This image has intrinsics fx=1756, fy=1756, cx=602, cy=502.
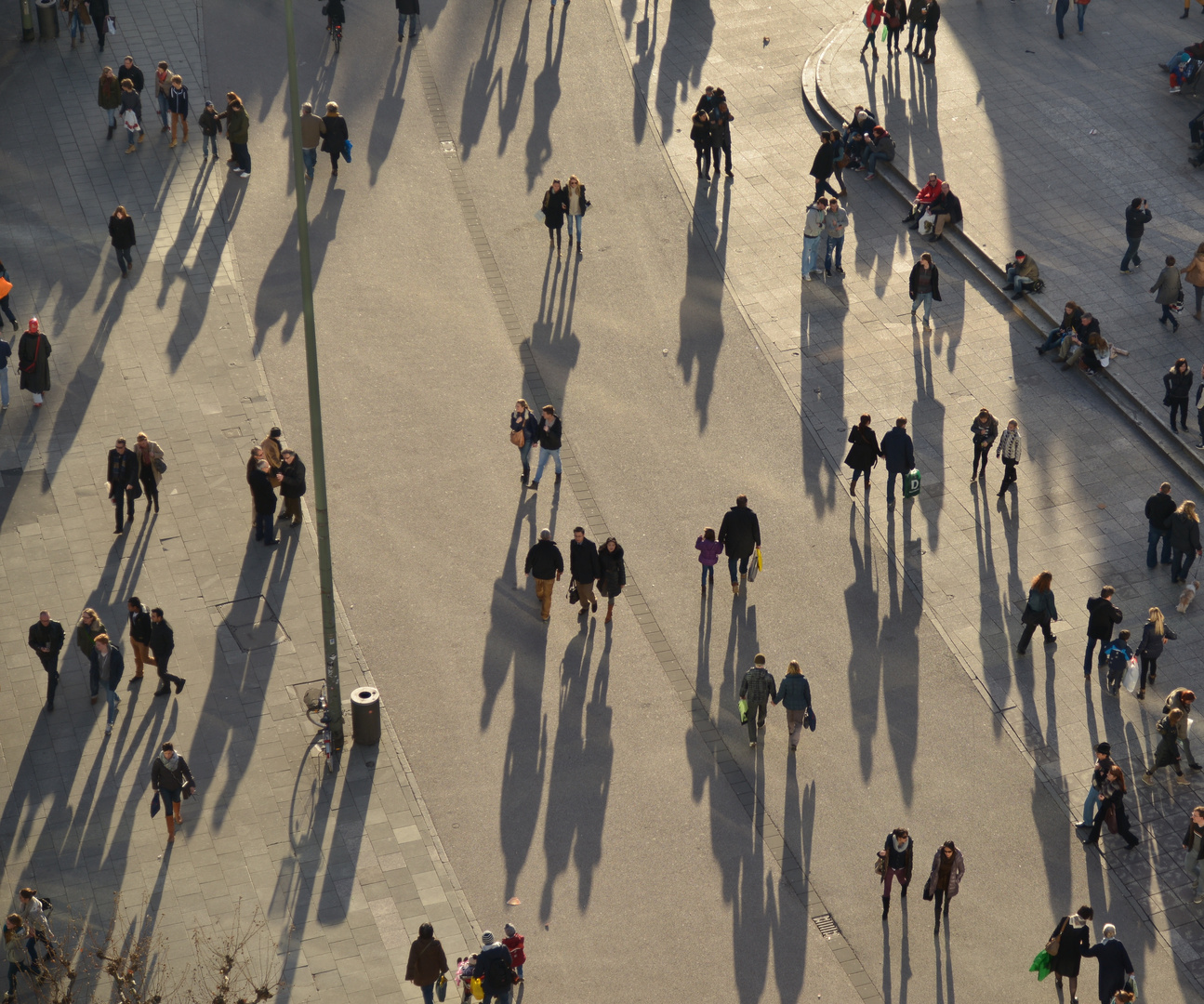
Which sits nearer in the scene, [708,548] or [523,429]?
[708,548]

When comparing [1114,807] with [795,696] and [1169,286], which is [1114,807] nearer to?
[795,696]

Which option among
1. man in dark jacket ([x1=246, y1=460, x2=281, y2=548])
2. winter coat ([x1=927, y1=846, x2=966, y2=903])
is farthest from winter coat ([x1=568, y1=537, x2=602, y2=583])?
winter coat ([x1=927, y1=846, x2=966, y2=903])

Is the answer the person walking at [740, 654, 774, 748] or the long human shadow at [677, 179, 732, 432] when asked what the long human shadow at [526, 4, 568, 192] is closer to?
Answer: the long human shadow at [677, 179, 732, 432]

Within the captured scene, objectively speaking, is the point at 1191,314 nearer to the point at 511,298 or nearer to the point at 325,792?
the point at 511,298

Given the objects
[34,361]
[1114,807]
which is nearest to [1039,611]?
[1114,807]

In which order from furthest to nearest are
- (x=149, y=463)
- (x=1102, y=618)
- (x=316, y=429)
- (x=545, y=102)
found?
(x=545, y=102) → (x=149, y=463) → (x=1102, y=618) → (x=316, y=429)

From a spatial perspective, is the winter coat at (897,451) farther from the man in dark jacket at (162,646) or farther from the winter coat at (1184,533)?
the man in dark jacket at (162,646)
